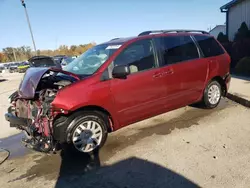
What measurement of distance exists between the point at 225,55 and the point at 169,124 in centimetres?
236

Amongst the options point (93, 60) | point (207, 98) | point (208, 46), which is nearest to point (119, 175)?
point (93, 60)

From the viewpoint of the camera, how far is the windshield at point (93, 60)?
4.14 m

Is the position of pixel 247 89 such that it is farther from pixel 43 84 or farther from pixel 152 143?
pixel 43 84

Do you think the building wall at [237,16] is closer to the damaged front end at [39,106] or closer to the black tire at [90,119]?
the black tire at [90,119]

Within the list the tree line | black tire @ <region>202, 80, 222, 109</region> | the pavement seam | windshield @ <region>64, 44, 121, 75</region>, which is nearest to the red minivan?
windshield @ <region>64, 44, 121, 75</region>

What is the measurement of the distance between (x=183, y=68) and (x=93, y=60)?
186 cm

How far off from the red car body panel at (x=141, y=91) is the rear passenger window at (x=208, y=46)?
152mm

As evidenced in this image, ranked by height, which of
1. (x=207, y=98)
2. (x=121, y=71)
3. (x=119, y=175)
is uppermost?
(x=121, y=71)

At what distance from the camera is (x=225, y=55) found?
5758 mm

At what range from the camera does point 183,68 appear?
4.84 m

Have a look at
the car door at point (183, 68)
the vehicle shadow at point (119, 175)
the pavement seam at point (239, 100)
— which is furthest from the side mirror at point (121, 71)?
the pavement seam at point (239, 100)

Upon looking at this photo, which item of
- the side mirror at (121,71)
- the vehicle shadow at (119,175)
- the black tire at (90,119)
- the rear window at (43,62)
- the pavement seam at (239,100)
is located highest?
the rear window at (43,62)

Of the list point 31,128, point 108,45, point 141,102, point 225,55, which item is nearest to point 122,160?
point 141,102

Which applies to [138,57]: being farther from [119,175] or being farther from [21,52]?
[21,52]
